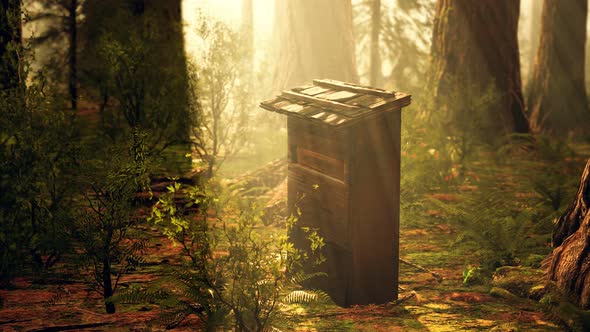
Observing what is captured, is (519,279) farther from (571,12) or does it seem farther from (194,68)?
(571,12)

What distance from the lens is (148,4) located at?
12680 mm

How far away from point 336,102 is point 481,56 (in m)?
7.45

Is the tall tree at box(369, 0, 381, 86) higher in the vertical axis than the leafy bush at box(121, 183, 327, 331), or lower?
higher

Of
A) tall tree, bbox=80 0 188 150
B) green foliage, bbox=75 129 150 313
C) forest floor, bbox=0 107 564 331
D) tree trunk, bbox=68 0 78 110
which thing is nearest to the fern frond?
forest floor, bbox=0 107 564 331

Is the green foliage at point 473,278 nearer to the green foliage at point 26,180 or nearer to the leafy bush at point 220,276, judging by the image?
the leafy bush at point 220,276

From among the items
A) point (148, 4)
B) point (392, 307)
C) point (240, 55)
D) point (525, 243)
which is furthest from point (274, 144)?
point (392, 307)

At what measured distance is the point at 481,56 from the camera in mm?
12180

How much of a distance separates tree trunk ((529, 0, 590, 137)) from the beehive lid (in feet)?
31.5

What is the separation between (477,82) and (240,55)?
15.2 feet

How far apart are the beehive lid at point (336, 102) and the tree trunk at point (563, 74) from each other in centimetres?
959

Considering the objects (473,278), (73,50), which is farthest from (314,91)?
(73,50)

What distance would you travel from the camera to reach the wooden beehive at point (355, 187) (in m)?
5.34

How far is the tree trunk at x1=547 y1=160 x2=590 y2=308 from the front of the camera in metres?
5.41

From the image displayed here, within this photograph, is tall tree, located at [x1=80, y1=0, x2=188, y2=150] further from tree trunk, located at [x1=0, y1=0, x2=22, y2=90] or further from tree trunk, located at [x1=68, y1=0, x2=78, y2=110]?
tree trunk, located at [x1=0, y1=0, x2=22, y2=90]
